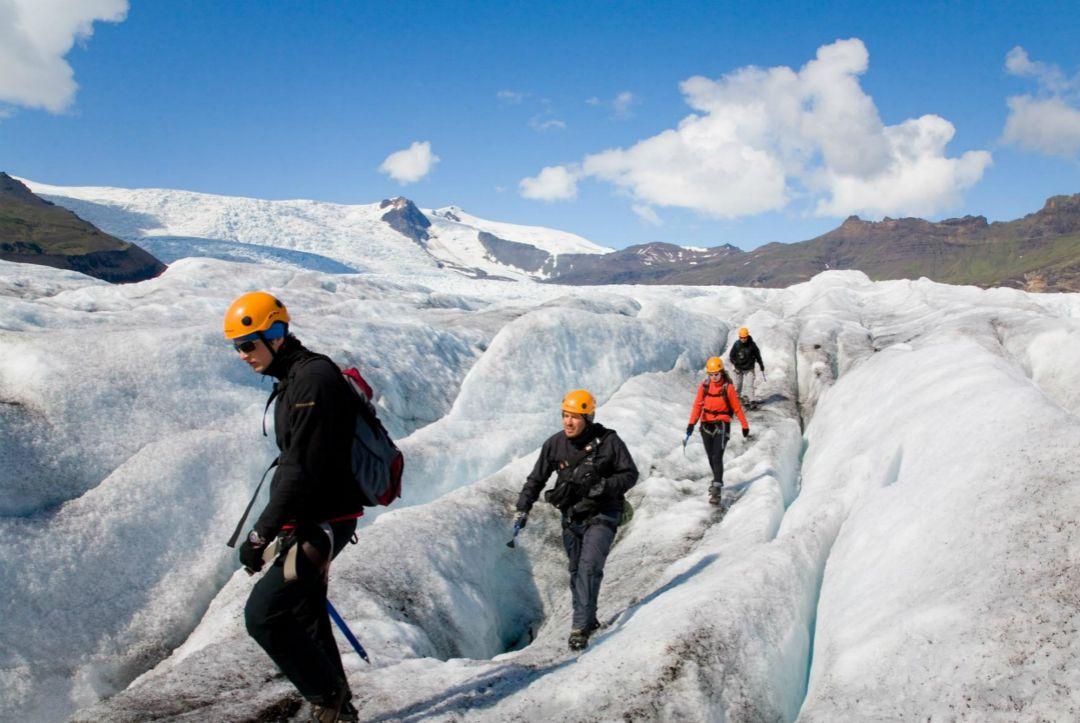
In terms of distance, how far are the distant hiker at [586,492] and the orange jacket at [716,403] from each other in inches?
259

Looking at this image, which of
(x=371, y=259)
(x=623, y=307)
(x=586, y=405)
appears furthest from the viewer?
(x=371, y=259)

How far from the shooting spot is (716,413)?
14.4 meters

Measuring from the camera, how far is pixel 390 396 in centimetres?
1881

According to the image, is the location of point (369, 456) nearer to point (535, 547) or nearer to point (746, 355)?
point (535, 547)

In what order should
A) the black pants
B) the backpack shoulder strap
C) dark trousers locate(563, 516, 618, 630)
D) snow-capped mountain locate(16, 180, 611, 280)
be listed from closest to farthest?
the black pants, dark trousers locate(563, 516, 618, 630), the backpack shoulder strap, snow-capped mountain locate(16, 180, 611, 280)

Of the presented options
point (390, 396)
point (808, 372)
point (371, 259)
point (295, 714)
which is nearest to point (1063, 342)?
point (808, 372)

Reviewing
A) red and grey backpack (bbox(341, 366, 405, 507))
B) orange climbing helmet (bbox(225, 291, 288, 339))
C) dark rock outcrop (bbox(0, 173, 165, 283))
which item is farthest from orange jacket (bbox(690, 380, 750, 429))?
dark rock outcrop (bbox(0, 173, 165, 283))

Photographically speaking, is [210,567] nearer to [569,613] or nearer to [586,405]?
[569,613]

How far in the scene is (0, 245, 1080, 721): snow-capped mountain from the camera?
5941 mm

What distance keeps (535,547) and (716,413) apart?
5.07 m

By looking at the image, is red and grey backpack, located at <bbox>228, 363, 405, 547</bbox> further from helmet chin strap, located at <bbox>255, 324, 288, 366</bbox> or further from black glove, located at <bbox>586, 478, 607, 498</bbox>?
black glove, located at <bbox>586, 478, 607, 498</bbox>

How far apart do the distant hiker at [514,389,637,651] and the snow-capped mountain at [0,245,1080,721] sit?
0.72 meters

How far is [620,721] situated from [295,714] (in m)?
3.02

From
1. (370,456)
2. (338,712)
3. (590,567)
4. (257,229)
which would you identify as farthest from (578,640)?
(257,229)
